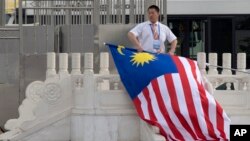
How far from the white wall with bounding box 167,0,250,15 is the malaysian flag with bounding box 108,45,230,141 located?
298 inches

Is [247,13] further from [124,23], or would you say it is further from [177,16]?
[124,23]

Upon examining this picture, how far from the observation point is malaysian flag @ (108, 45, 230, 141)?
8648mm

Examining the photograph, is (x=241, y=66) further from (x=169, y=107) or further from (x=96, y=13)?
(x=96, y=13)

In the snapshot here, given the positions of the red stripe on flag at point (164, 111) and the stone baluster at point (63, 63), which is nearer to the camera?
the red stripe on flag at point (164, 111)

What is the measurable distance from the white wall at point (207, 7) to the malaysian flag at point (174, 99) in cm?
758

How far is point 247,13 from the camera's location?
16688 mm

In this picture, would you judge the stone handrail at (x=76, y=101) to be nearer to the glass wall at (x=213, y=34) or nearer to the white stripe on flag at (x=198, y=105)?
the white stripe on flag at (x=198, y=105)

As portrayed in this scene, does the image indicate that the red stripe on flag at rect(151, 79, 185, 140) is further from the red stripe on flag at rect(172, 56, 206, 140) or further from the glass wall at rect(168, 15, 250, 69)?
the glass wall at rect(168, 15, 250, 69)

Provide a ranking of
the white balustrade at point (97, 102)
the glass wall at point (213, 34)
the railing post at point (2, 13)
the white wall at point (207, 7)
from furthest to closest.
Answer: the glass wall at point (213, 34)
the white wall at point (207, 7)
the railing post at point (2, 13)
the white balustrade at point (97, 102)

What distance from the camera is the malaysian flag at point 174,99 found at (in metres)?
8.65

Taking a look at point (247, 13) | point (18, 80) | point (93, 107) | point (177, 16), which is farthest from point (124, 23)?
point (247, 13)

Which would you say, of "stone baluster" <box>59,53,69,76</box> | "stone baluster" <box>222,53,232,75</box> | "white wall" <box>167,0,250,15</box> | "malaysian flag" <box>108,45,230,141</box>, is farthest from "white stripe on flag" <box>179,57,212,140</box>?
"white wall" <box>167,0,250,15</box>

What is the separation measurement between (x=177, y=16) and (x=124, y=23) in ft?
15.7

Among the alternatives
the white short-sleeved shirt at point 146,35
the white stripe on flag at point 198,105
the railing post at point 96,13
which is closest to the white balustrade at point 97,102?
the white stripe on flag at point 198,105
